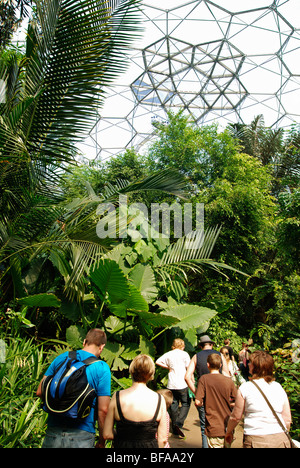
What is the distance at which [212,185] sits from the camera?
13.4 m

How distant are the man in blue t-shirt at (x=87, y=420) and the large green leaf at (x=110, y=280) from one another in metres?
1.84

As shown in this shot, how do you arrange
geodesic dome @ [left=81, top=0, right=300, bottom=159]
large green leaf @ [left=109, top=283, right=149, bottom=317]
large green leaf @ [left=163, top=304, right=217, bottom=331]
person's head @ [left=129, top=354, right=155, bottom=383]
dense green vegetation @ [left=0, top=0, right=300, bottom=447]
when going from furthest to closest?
geodesic dome @ [left=81, top=0, right=300, bottom=159] → large green leaf @ [left=163, top=304, right=217, bottom=331] → large green leaf @ [left=109, top=283, right=149, bottom=317] → dense green vegetation @ [left=0, top=0, right=300, bottom=447] → person's head @ [left=129, top=354, right=155, bottom=383]

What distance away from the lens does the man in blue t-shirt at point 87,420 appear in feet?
7.35

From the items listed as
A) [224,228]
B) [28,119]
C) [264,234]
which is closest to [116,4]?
[28,119]

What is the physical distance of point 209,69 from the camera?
20734 millimetres

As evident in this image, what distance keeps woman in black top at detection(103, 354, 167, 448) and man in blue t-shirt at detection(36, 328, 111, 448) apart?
0.13 meters

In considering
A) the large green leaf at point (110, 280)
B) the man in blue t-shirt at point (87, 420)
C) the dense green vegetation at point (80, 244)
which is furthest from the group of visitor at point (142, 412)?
the large green leaf at point (110, 280)

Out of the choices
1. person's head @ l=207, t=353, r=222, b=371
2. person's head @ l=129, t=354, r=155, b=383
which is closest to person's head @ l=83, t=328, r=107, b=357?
person's head @ l=129, t=354, r=155, b=383

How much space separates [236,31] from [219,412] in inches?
759

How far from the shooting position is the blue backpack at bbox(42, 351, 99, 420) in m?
2.22

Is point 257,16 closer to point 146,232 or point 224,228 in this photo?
point 224,228

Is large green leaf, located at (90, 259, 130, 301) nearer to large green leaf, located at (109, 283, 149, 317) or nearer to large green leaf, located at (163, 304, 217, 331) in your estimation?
large green leaf, located at (109, 283, 149, 317)

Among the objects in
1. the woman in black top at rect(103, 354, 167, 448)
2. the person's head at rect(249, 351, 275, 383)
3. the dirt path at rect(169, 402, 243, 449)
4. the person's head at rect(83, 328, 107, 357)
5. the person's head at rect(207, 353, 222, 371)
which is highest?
the person's head at rect(83, 328, 107, 357)

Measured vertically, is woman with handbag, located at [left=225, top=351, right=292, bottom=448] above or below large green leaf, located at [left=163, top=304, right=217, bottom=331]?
above
